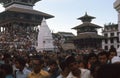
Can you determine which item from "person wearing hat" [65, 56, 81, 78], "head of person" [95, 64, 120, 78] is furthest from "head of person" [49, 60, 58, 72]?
"head of person" [95, 64, 120, 78]

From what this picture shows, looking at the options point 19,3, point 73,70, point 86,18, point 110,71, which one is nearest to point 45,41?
point 73,70

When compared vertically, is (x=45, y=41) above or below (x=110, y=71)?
below

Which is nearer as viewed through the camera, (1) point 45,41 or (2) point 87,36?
(1) point 45,41

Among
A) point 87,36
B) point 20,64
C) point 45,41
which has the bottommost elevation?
point 87,36

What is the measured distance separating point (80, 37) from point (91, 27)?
18.8ft

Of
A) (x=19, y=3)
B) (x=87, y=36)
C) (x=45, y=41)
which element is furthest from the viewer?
(x=19, y=3)

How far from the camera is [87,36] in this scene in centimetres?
6156

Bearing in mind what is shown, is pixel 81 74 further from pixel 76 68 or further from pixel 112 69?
pixel 112 69

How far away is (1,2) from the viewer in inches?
2815

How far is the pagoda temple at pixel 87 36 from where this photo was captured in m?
61.4

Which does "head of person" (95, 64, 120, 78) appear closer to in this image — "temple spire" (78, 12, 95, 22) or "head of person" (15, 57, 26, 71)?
"head of person" (15, 57, 26, 71)

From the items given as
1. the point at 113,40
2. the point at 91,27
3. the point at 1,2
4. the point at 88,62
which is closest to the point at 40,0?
the point at 1,2

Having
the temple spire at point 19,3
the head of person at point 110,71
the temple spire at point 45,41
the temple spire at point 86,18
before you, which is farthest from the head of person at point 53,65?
the temple spire at point 86,18

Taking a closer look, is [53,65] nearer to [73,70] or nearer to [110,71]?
[73,70]
